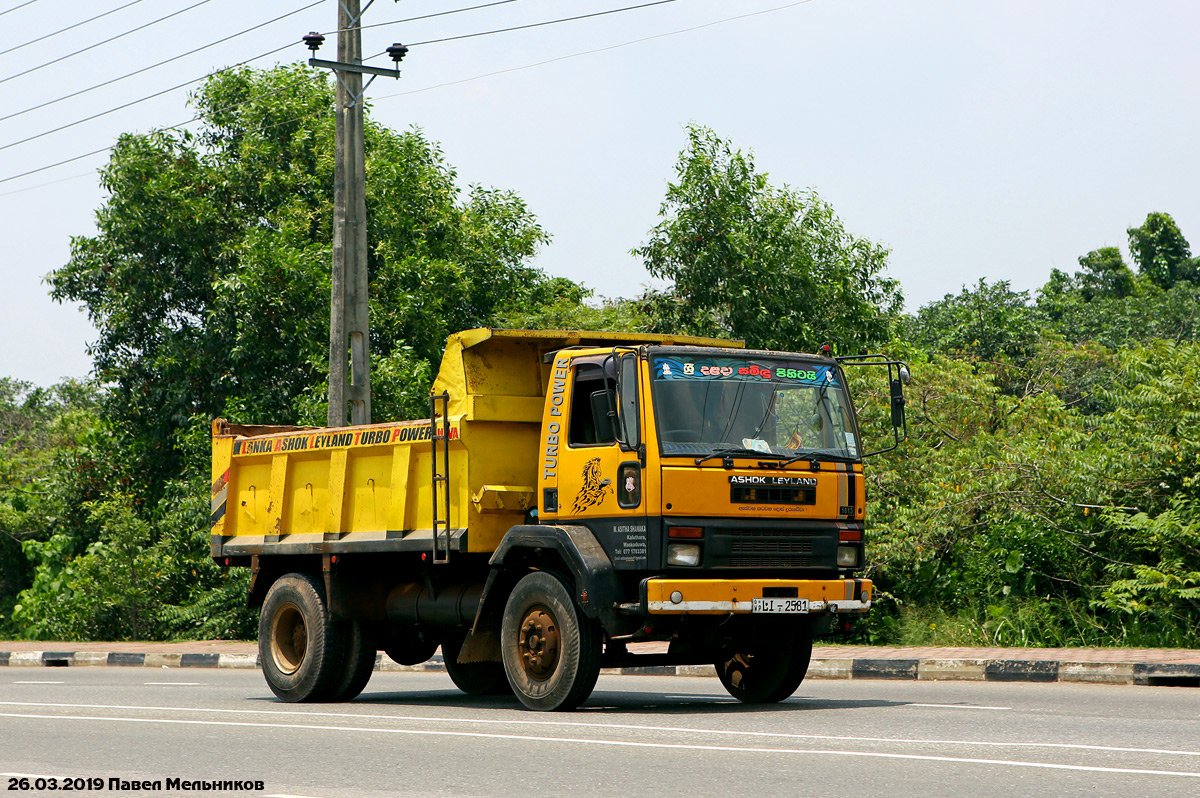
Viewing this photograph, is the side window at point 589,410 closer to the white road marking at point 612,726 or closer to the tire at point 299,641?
the white road marking at point 612,726

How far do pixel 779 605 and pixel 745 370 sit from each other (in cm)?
176

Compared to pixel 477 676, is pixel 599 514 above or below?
above

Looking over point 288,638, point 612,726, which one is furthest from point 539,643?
point 288,638

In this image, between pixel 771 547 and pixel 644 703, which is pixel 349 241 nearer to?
pixel 644 703

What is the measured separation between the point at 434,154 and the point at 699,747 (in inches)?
→ 815

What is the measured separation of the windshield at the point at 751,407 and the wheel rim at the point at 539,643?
1.65 m

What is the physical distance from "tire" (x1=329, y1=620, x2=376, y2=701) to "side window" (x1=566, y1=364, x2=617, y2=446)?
325 cm

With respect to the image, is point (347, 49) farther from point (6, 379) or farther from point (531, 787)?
point (6, 379)

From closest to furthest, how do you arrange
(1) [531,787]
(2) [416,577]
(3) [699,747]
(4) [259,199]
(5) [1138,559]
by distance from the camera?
(1) [531,787], (3) [699,747], (2) [416,577], (5) [1138,559], (4) [259,199]

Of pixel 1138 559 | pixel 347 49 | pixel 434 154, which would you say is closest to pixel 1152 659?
pixel 1138 559

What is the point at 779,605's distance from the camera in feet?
32.8

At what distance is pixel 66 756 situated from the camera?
323 inches

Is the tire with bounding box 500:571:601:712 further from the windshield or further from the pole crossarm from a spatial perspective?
the pole crossarm

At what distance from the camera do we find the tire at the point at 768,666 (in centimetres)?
1090
